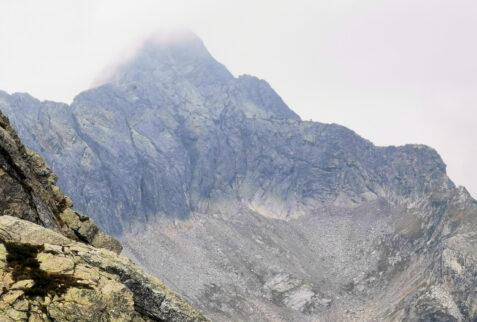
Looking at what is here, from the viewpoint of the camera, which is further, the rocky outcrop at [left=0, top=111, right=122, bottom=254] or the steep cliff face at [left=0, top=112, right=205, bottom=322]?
the rocky outcrop at [left=0, top=111, right=122, bottom=254]

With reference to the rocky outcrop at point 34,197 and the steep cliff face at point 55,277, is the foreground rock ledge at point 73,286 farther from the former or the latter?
the rocky outcrop at point 34,197

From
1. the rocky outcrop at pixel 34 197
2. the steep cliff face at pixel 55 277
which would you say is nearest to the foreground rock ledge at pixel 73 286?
the steep cliff face at pixel 55 277

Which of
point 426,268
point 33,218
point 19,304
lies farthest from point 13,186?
point 426,268

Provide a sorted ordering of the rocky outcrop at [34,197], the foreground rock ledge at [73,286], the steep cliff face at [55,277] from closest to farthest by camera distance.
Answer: the foreground rock ledge at [73,286] < the steep cliff face at [55,277] < the rocky outcrop at [34,197]

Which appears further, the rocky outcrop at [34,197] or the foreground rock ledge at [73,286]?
the rocky outcrop at [34,197]

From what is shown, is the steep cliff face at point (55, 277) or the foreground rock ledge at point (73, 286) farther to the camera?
the steep cliff face at point (55, 277)

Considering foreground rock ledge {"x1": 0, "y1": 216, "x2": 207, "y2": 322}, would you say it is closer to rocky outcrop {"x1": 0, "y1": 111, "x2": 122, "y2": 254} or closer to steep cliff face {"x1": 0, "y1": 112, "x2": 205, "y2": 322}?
steep cliff face {"x1": 0, "y1": 112, "x2": 205, "y2": 322}

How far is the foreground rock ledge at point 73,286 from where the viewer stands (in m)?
16.2

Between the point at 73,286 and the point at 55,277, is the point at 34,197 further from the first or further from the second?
the point at 73,286

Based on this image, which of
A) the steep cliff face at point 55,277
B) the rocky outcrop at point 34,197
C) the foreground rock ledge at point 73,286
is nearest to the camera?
the foreground rock ledge at point 73,286

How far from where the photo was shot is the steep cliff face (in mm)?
16344

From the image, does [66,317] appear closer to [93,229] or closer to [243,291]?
[93,229]

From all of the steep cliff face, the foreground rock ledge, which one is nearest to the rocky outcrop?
the steep cliff face

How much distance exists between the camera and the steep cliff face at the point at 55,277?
16344mm
